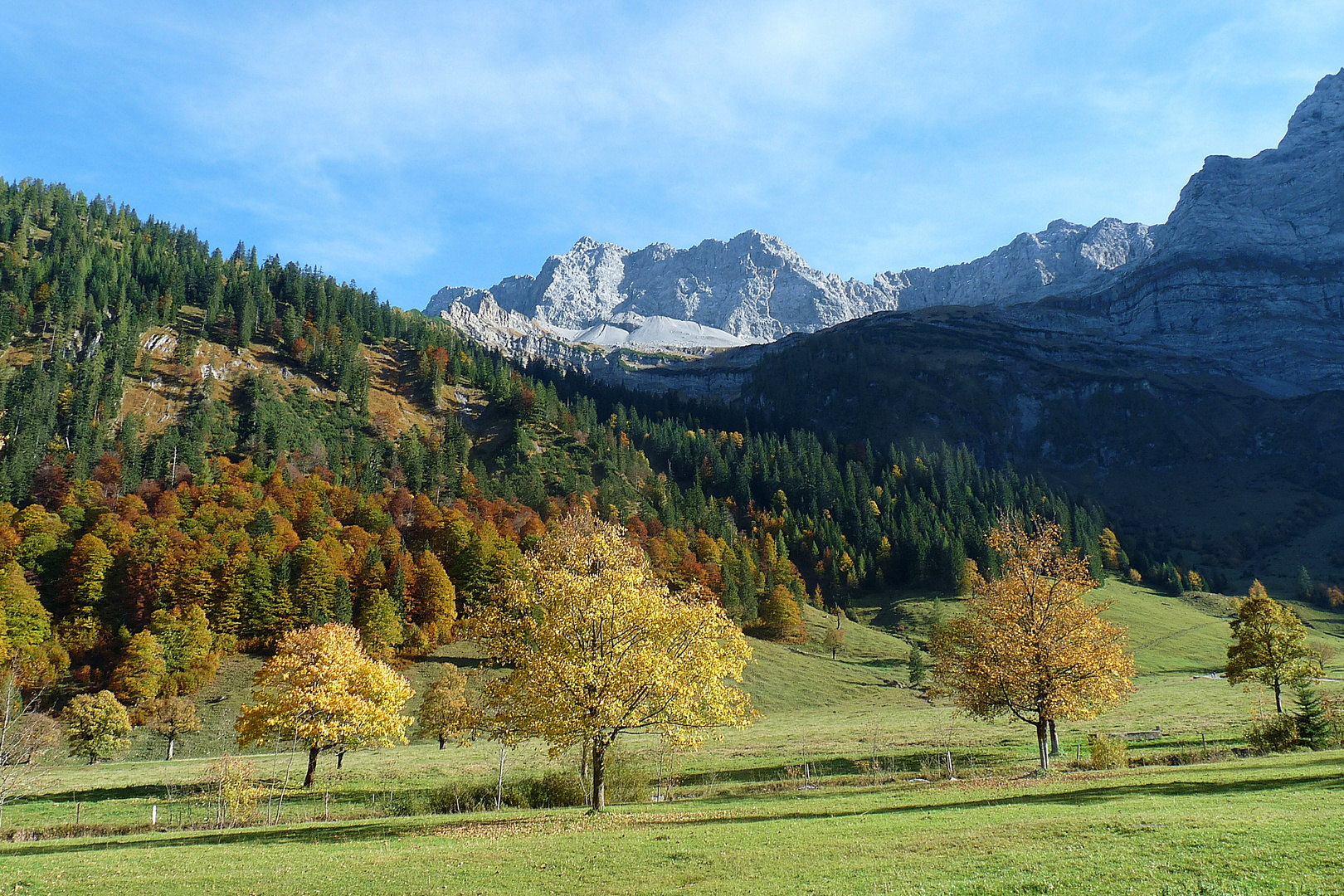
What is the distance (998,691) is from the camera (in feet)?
143

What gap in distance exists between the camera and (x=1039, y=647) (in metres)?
42.3

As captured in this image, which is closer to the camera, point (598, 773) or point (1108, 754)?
point (598, 773)

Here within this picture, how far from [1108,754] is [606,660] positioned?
29714 millimetres

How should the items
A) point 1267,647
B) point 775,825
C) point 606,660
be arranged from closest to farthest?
point 775,825, point 606,660, point 1267,647

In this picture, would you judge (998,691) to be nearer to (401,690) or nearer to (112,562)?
(401,690)

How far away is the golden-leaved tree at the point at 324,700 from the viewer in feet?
169

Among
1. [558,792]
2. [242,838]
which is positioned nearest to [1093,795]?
[558,792]

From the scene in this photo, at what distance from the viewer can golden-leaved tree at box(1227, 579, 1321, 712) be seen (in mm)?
58094

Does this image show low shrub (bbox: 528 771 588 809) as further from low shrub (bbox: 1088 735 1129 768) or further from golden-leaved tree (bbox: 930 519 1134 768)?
low shrub (bbox: 1088 735 1129 768)

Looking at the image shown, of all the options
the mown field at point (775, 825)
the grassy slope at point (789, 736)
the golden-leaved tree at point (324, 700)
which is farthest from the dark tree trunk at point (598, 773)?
the golden-leaved tree at point (324, 700)

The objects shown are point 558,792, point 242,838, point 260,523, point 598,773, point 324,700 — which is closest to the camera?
point 242,838

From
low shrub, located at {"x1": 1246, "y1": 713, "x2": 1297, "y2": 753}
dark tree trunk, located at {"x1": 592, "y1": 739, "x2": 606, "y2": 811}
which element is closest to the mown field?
dark tree trunk, located at {"x1": 592, "y1": 739, "x2": 606, "y2": 811}

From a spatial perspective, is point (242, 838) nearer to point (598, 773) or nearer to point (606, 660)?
point (598, 773)

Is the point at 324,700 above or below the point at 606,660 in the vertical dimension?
below
